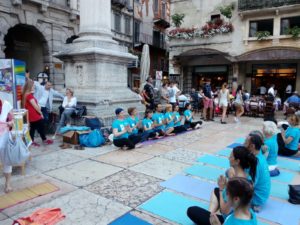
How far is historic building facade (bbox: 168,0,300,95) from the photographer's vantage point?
63.9 feet

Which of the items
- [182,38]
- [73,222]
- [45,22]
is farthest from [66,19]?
[73,222]

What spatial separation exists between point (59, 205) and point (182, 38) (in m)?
21.6

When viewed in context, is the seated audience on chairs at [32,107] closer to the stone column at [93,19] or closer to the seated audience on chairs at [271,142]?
the stone column at [93,19]

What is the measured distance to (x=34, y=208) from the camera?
140 inches

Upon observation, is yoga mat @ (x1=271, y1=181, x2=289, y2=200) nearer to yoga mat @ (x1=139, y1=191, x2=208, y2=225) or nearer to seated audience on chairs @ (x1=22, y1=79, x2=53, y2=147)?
yoga mat @ (x1=139, y1=191, x2=208, y2=225)

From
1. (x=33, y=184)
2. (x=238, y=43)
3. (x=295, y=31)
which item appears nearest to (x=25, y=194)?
(x=33, y=184)

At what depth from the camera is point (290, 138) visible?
20.5ft

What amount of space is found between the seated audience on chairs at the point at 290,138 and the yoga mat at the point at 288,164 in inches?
12.0

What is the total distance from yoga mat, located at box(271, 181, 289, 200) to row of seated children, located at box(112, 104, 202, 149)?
129 inches

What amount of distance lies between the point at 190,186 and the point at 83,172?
1.95 m

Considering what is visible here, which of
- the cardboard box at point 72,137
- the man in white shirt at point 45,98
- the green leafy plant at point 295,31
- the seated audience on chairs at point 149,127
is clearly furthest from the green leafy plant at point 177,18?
the cardboard box at point 72,137

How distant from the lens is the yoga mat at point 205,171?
4891 millimetres

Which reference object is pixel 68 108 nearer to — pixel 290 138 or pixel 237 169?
pixel 237 169

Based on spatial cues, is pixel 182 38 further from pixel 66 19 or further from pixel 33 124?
pixel 33 124
